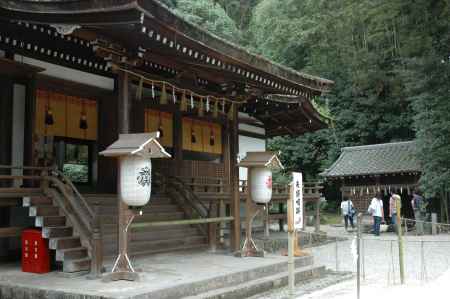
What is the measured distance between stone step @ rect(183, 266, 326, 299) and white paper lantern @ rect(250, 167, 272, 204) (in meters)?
1.64

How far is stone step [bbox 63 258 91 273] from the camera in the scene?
7.84 metres

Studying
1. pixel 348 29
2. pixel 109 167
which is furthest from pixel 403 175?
pixel 109 167

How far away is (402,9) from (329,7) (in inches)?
438

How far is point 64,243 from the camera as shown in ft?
26.6

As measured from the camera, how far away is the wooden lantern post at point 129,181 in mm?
7371

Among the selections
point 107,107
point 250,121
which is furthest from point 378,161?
point 107,107

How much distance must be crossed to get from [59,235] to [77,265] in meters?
0.70

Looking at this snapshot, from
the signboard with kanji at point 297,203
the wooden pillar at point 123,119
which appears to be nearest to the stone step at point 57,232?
the wooden pillar at point 123,119

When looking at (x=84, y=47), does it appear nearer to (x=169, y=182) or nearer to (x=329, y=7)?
(x=169, y=182)

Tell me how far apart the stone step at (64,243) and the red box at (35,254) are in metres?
0.28

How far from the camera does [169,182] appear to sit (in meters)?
12.7

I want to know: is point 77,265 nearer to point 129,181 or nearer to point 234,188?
point 129,181

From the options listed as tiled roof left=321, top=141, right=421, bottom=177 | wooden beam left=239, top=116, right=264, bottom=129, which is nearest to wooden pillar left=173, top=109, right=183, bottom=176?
wooden beam left=239, top=116, right=264, bottom=129

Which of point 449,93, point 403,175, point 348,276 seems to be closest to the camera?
point 348,276
